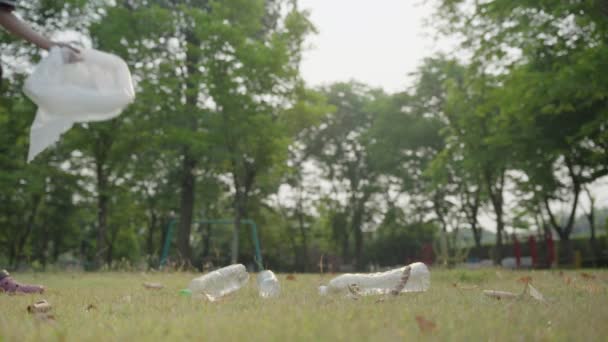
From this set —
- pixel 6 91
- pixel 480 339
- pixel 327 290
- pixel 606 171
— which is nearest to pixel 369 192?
pixel 606 171

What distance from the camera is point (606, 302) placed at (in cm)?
304

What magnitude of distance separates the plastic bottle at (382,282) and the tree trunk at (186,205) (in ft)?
47.7

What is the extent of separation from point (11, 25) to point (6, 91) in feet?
51.2

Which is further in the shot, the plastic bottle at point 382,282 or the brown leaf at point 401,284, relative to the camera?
the plastic bottle at point 382,282

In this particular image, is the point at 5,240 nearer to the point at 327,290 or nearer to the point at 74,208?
the point at 74,208

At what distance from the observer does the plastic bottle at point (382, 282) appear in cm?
380

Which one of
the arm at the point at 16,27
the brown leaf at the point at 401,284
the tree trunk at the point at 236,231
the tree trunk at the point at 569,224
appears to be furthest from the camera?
the tree trunk at the point at 569,224

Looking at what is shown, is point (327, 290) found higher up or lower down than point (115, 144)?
lower down

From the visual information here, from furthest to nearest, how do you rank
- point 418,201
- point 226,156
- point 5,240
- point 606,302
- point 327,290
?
point 418,201
point 5,240
point 226,156
point 327,290
point 606,302

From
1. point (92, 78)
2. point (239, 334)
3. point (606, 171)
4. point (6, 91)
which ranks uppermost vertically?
point (6, 91)

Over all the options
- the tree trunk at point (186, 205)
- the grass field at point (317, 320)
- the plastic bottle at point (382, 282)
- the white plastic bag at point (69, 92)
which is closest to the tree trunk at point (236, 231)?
the tree trunk at point (186, 205)

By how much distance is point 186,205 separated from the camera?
61.0ft

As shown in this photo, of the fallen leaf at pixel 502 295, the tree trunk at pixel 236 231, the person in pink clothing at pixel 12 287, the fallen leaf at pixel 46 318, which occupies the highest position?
the tree trunk at pixel 236 231

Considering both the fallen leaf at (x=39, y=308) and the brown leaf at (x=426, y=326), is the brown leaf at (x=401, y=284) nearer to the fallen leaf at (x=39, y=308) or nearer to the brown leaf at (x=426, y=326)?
the brown leaf at (x=426, y=326)
